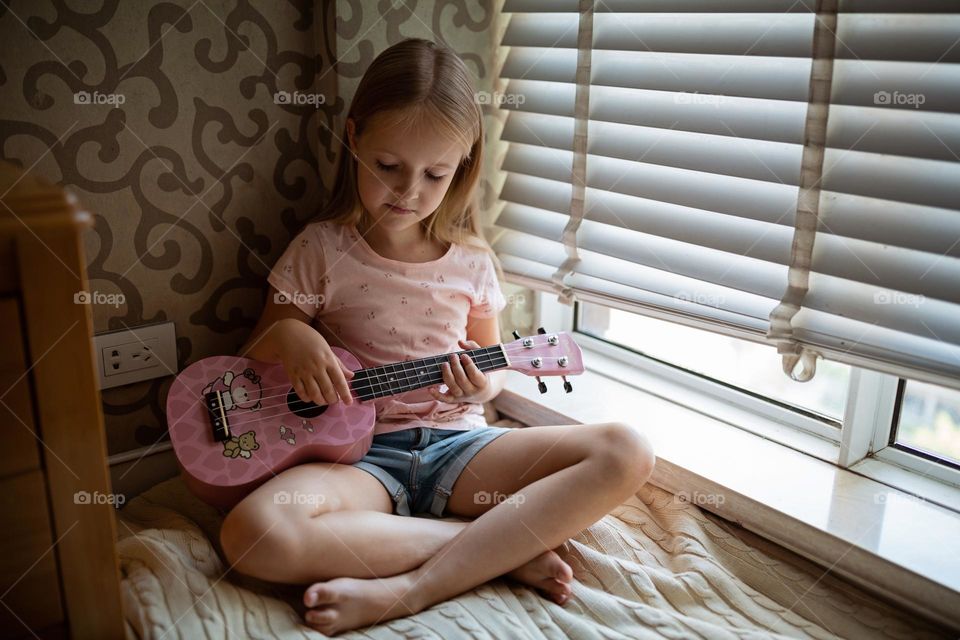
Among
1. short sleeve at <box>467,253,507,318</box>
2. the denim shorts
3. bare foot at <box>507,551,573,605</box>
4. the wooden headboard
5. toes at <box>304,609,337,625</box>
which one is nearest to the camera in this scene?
the wooden headboard

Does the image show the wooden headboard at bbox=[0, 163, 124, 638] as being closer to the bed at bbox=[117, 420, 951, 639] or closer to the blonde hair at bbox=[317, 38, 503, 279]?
the bed at bbox=[117, 420, 951, 639]

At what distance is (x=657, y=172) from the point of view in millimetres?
1354

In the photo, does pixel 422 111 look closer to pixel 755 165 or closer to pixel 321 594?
pixel 755 165

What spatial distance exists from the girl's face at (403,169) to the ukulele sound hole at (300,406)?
32 centimetres

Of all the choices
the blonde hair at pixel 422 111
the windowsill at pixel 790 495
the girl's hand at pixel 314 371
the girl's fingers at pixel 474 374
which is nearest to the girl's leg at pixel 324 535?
the girl's hand at pixel 314 371

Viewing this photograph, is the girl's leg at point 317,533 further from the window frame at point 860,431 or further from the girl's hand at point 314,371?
the window frame at point 860,431

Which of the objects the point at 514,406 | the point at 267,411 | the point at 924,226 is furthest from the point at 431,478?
the point at 924,226

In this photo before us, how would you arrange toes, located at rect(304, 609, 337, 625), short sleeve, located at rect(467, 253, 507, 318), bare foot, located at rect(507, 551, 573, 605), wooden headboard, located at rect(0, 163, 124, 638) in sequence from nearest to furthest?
wooden headboard, located at rect(0, 163, 124, 638), toes, located at rect(304, 609, 337, 625), bare foot, located at rect(507, 551, 573, 605), short sleeve, located at rect(467, 253, 507, 318)

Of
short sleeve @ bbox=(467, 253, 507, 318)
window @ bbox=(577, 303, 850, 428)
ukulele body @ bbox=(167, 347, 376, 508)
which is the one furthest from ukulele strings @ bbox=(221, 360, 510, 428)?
window @ bbox=(577, 303, 850, 428)

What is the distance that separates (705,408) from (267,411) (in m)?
0.85

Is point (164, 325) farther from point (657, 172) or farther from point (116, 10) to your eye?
point (657, 172)

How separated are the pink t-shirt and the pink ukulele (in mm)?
81

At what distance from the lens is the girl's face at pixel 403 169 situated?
3.93ft

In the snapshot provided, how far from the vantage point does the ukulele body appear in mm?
1125
